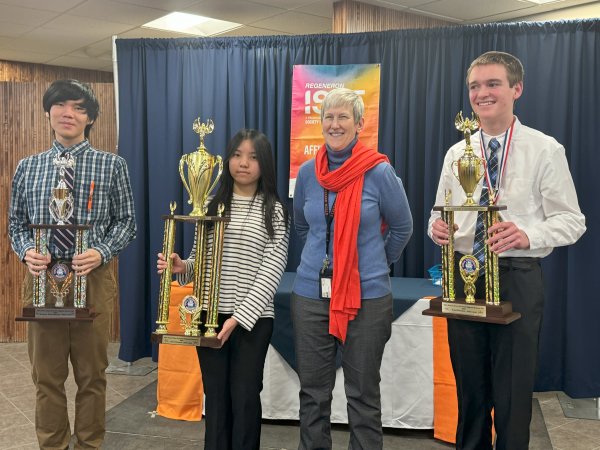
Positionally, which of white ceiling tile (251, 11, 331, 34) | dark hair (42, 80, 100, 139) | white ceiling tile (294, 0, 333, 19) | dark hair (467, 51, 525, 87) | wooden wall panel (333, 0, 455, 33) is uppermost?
white ceiling tile (251, 11, 331, 34)

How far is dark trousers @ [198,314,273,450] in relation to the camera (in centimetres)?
226

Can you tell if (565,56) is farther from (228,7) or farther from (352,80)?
(228,7)

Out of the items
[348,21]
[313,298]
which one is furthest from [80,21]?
[313,298]

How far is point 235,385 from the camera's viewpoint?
2275 mm

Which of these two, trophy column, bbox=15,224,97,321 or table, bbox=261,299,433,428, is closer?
trophy column, bbox=15,224,97,321

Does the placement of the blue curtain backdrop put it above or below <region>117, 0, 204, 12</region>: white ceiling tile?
below

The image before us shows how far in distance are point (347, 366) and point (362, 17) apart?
12.1 feet

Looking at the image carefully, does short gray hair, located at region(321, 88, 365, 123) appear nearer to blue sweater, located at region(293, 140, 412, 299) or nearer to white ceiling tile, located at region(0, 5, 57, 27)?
blue sweater, located at region(293, 140, 412, 299)

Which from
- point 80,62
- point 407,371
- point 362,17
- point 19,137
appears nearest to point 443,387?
point 407,371

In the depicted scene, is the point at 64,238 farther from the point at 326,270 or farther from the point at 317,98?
the point at 317,98

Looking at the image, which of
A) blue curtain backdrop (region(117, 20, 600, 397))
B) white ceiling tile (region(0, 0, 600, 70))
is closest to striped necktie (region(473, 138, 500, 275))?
blue curtain backdrop (region(117, 20, 600, 397))

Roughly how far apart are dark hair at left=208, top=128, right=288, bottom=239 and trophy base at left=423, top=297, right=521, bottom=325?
644mm

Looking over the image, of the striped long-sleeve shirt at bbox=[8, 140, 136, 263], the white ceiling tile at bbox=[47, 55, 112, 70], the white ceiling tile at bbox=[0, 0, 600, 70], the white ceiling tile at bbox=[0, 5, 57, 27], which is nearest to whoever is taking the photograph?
the striped long-sleeve shirt at bbox=[8, 140, 136, 263]

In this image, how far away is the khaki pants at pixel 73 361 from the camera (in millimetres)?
2500
